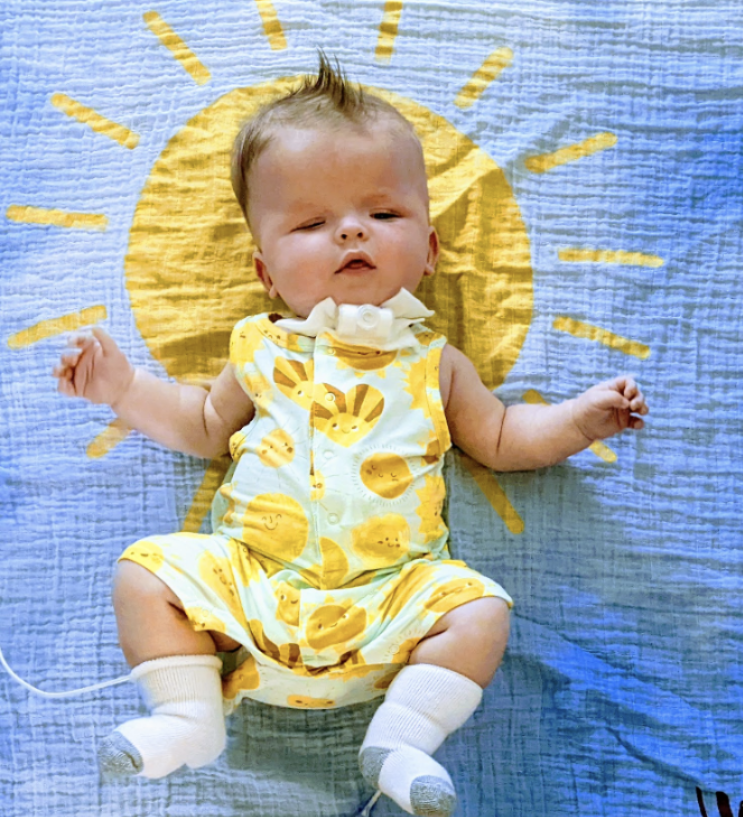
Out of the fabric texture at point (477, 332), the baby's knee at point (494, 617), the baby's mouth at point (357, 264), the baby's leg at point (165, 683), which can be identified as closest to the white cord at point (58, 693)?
the fabric texture at point (477, 332)

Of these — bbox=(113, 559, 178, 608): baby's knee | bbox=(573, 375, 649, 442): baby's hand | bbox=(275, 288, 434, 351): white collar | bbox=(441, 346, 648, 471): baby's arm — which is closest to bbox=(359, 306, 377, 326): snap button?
bbox=(275, 288, 434, 351): white collar

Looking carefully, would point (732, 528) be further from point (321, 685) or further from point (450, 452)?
point (321, 685)

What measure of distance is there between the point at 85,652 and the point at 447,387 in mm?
558

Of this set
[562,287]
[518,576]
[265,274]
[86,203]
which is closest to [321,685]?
[518,576]

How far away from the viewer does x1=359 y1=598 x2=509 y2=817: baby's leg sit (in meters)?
1.07

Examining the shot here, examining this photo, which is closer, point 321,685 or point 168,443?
point 321,685

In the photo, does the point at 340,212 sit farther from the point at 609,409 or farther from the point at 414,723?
the point at 414,723

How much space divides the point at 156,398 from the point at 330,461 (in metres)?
0.24

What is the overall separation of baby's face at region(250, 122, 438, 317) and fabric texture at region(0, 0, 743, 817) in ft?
0.46

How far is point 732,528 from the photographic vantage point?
51.3 inches

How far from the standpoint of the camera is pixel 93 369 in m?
1.18

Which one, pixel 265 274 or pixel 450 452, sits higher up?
pixel 265 274

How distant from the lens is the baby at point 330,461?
1098 mm

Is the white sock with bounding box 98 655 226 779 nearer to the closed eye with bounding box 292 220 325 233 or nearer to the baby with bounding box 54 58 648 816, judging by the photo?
the baby with bounding box 54 58 648 816
